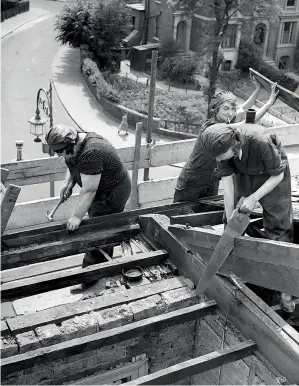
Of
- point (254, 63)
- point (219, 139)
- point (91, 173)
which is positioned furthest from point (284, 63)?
point (219, 139)

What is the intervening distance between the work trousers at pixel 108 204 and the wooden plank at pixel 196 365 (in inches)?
106

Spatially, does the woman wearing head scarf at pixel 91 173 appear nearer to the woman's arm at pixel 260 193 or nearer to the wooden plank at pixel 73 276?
the wooden plank at pixel 73 276

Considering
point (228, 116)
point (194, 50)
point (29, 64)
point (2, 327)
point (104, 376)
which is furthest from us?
point (194, 50)

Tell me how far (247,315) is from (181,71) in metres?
34.8

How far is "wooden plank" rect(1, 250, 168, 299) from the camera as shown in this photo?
22.1 ft

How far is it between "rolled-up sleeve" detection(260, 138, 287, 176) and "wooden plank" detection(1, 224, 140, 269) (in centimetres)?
218

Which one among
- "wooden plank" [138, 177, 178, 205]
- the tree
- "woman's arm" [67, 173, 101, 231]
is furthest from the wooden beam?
the tree

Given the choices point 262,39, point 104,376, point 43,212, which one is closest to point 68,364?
point 104,376

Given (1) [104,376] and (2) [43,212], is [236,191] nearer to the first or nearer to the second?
(1) [104,376]

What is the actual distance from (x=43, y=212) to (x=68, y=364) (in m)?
4.91

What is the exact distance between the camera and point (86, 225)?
7.82 meters

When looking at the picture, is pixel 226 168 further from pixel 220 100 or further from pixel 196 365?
pixel 196 365

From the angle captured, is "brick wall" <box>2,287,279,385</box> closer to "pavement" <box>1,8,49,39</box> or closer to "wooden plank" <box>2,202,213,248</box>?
"wooden plank" <box>2,202,213,248</box>

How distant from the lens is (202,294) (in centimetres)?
674
